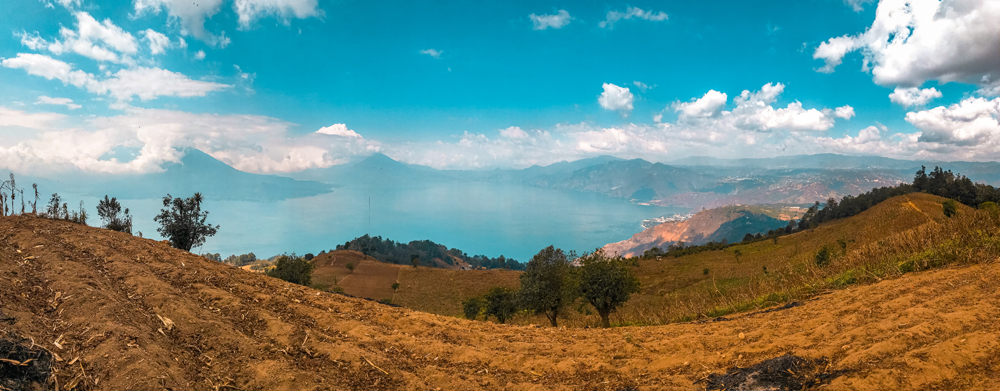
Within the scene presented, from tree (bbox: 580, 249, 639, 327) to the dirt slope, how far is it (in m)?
10.1

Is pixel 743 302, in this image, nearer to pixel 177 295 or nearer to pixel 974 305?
pixel 974 305

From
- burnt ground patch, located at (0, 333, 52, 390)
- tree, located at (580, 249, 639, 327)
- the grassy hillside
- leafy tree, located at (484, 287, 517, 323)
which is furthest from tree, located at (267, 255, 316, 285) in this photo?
burnt ground patch, located at (0, 333, 52, 390)

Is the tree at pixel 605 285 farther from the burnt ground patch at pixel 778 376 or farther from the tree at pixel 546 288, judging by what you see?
the burnt ground patch at pixel 778 376

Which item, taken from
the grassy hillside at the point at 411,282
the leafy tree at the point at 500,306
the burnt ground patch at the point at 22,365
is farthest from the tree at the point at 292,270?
the burnt ground patch at the point at 22,365

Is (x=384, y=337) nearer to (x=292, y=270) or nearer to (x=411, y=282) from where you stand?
(x=292, y=270)

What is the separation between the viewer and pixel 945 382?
348 centimetres

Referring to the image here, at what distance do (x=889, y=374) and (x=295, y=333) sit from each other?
692cm

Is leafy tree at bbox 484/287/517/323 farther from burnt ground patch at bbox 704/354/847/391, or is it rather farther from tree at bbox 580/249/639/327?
burnt ground patch at bbox 704/354/847/391

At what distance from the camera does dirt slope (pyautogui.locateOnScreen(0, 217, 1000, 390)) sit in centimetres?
383

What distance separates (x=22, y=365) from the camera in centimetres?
329

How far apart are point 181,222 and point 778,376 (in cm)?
3272

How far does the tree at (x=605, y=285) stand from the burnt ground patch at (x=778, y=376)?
13.4 meters

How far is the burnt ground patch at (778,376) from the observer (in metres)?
4.04

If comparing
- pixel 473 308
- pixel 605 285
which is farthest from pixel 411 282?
pixel 605 285
